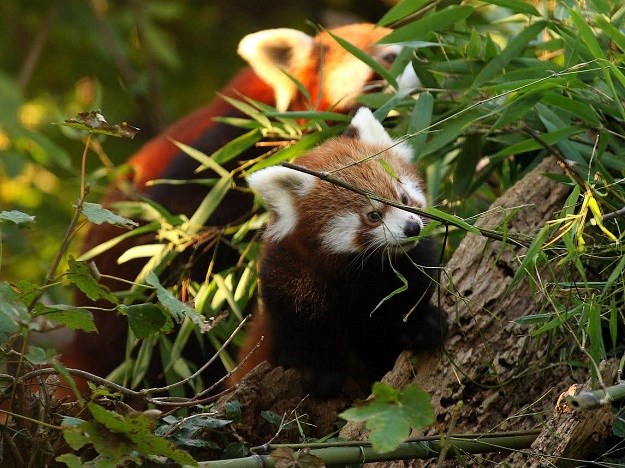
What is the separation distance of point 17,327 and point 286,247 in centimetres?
106

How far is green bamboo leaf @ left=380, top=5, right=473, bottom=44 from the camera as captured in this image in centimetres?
299

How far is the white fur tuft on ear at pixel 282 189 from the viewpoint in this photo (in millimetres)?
2879

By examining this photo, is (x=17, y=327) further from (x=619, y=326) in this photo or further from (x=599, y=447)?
(x=619, y=326)

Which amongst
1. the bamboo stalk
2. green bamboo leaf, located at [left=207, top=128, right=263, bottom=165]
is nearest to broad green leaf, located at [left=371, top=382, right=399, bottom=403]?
the bamboo stalk

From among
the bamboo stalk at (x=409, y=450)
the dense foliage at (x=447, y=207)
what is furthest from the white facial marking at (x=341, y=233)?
the bamboo stalk at (x=409, y=450)

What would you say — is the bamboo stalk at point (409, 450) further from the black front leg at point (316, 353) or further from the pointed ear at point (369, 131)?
the pointed ear at point (369, 131)

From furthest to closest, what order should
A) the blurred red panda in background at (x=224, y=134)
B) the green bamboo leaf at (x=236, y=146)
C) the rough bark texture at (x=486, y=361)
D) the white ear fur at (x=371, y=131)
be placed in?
the blurred red panda in background at (x=224, y=134), the green bamboo leaf at (x=236, y=146), the white ear fur at (x=371, y=131), the rough bark texture at (x=486, y=361)

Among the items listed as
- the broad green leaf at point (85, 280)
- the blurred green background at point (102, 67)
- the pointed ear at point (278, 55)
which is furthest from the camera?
the blurred green background at point (102, 67)

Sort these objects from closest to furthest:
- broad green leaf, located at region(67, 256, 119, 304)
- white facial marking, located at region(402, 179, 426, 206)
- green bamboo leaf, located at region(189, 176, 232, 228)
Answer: broad green leaf, located at region(67, 256, 119, 304)
white facial marking, located at region(402, 179, 426, 206)
green bamboo leaf, located at region(189, 176, 232, 228)

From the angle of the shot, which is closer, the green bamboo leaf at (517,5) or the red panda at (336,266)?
the red panda at (336,266)

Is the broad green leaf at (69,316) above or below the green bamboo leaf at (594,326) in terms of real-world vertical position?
above

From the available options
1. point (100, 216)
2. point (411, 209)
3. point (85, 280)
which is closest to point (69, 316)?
point (85, 280)

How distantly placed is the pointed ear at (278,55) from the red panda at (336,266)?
4.88 ft

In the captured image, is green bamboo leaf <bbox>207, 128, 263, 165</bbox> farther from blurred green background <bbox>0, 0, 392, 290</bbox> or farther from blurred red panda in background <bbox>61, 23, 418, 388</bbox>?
blurred green background <bbox>0, 0, 392, 290</bbox>
